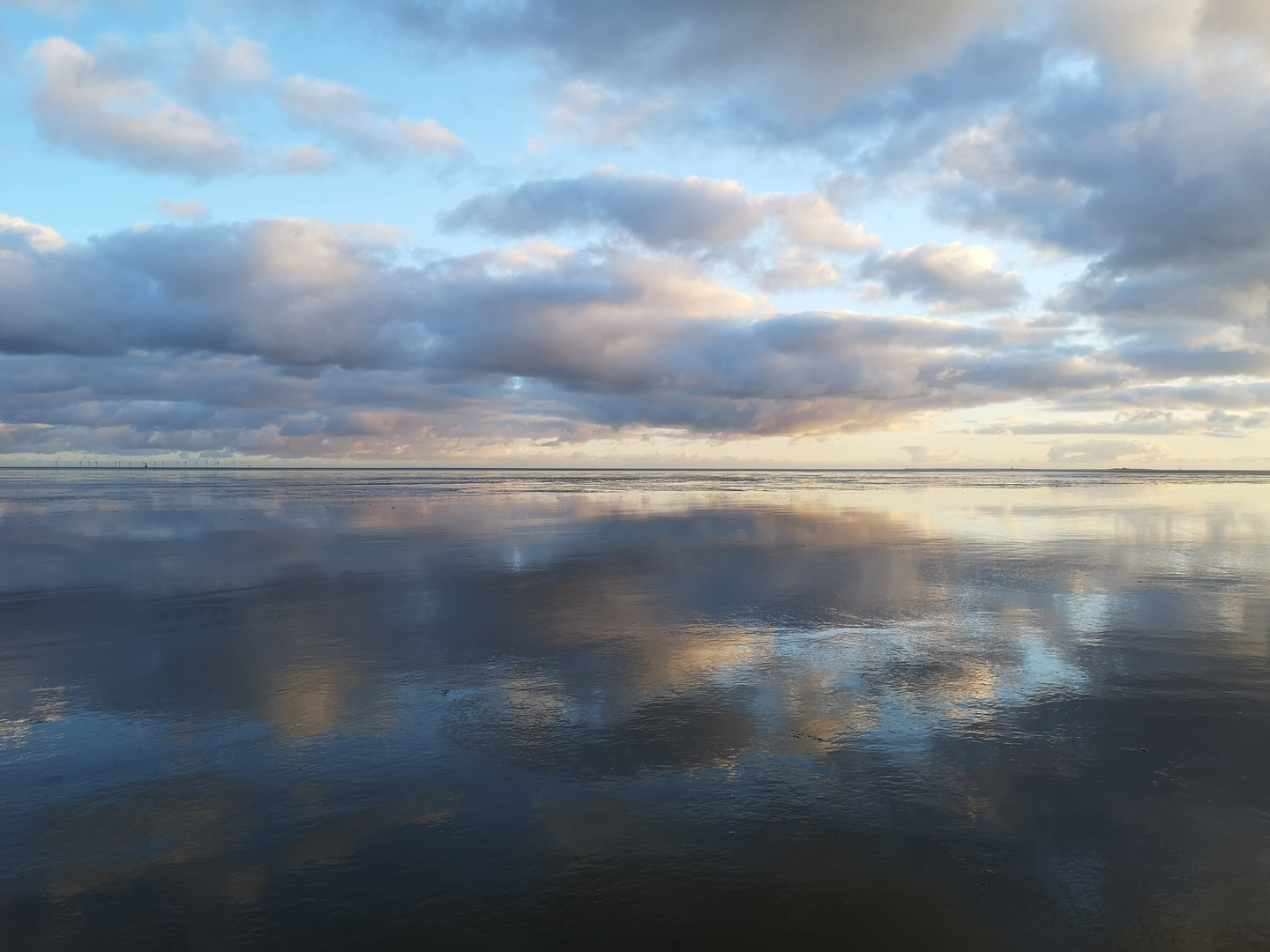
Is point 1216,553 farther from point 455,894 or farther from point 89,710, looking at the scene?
point 89,710

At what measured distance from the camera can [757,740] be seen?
9297 millimetres

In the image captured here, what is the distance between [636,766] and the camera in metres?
8.55

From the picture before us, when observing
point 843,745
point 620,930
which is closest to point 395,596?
point 843,745

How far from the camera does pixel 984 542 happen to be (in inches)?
1193

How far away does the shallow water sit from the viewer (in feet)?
19.8

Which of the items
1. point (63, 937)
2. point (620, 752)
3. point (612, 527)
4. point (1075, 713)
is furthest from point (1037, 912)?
point (612, 527)

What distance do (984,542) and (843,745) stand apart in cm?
2394

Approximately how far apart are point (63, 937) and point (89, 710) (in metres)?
5.65

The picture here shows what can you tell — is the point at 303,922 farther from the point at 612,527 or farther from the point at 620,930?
the point at 612,527

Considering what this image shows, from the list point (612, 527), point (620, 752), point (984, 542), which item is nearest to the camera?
point (620, 752)

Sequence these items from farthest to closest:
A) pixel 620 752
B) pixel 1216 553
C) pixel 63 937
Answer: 1. pixel 1216 553
2. pixel 620 752
3. pixel 63 937

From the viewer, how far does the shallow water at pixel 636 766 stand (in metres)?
6.02

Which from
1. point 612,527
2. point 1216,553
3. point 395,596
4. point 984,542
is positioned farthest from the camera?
point 612,527

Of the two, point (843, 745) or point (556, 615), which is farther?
point (556, 615)
